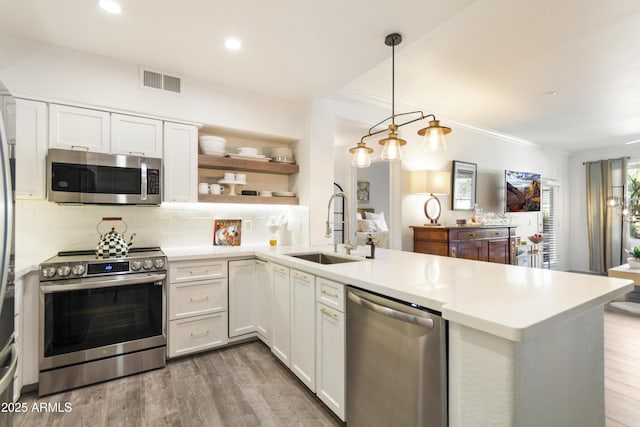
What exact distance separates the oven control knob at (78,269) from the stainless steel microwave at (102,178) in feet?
1.77

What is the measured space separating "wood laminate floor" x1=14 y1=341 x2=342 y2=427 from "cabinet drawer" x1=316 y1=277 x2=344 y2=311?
2.34ft

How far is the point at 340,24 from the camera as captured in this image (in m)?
2.19

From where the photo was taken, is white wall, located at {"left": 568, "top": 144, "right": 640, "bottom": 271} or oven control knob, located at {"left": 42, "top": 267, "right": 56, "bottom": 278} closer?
oven control knob, located at {"left": 42, "top": 267, "right": 56, "bottom": 278}

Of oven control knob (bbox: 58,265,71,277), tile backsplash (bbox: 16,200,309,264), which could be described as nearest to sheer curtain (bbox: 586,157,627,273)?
tile backsplash (bbox: 16,200,309,264)

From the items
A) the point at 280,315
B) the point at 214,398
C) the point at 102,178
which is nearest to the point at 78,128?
the point at 102,178

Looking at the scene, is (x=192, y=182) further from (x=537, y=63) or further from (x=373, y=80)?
(x=537, y=63)

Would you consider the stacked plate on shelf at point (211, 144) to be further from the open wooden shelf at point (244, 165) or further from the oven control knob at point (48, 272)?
the oven control knob at point (48, 272)

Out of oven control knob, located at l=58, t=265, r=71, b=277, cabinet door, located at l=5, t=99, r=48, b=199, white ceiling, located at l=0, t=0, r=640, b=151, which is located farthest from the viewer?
cabinet door, located at l=5, t=99, r=48, b=199

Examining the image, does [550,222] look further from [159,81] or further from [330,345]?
[159,81]

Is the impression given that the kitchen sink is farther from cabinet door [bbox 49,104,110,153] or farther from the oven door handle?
cabinet door [bbox 49,104,110,153]

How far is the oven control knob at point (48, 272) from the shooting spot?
2133 millimetres

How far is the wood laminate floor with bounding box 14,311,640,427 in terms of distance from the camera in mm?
1898

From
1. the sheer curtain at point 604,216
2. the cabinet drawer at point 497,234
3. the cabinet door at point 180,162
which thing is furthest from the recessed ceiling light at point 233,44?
the sheer curtain at point 604,216

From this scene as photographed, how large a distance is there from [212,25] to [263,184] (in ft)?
5.98
